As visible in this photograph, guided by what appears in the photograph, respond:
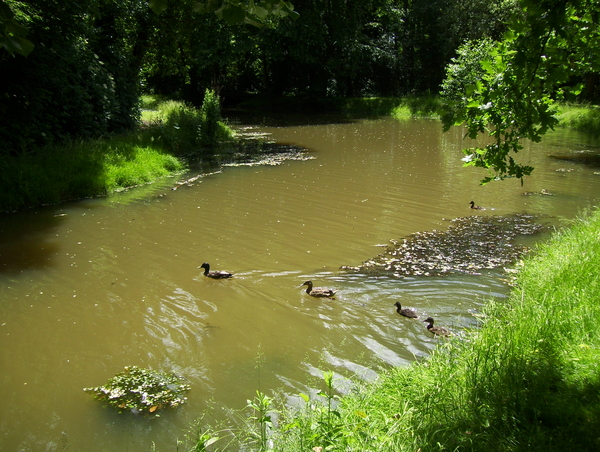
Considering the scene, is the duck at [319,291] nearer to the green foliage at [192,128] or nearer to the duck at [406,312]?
the duck at [406,312]

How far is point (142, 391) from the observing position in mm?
4699

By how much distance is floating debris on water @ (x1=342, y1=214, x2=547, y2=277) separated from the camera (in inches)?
303

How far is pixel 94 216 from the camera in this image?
34.6 ft

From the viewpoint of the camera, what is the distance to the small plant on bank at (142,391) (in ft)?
14.8

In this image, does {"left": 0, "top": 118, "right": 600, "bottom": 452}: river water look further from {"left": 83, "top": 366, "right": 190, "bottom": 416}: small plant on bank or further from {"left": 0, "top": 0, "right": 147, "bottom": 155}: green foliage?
{"left": 0, "top": 0, "right": 147, "bottom": 155}: green foliage

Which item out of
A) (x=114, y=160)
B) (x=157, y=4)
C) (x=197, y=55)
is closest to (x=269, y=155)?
(x=114, y=160)

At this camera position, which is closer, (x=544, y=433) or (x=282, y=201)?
(x=544, y=433)

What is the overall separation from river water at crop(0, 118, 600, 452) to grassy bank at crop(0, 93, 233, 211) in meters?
0.60

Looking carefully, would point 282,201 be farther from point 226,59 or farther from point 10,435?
point 226,59

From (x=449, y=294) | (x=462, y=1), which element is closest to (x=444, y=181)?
(x=449, y=294)

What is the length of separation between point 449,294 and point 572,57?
3.25 metres

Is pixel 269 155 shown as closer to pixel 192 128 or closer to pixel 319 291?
pixel 192 128

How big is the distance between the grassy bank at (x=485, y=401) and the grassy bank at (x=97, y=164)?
9.11 m

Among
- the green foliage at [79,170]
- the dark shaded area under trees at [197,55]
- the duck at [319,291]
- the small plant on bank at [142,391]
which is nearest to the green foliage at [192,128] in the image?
the dark shaded area under trees at [197,55]
